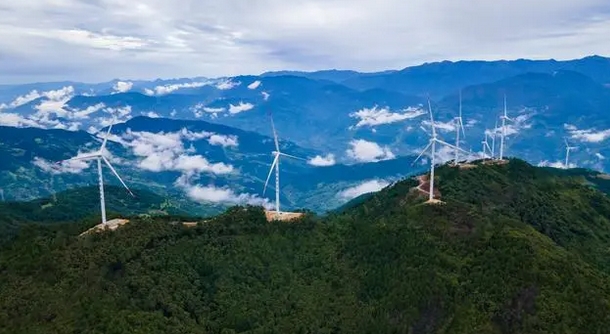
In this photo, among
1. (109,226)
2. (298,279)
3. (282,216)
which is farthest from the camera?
(282,216)

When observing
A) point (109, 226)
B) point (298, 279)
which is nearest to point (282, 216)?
point (298, 279)

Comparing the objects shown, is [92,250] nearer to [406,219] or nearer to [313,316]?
[313,316]

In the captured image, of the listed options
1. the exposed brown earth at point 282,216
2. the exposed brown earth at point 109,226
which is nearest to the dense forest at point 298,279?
the exposed brown earth at point 109,226

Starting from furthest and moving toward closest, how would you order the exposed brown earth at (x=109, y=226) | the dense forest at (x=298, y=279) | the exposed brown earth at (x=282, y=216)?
the exposed brown earth at (x=282, y=216), the exposed brown earth at (x=109, y=226), the dense forest at (x=298, y=279)

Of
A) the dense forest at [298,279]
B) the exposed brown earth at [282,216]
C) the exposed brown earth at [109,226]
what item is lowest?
the dense forest at [298,279]

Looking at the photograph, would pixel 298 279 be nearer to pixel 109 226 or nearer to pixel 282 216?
pixel 282 216

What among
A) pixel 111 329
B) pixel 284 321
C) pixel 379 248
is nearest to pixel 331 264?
pixel 379 248

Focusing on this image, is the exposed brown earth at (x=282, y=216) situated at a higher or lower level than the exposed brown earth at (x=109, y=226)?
lower

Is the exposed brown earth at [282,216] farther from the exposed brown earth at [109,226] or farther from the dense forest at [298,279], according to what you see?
the exposed brown earth at [109,226]
